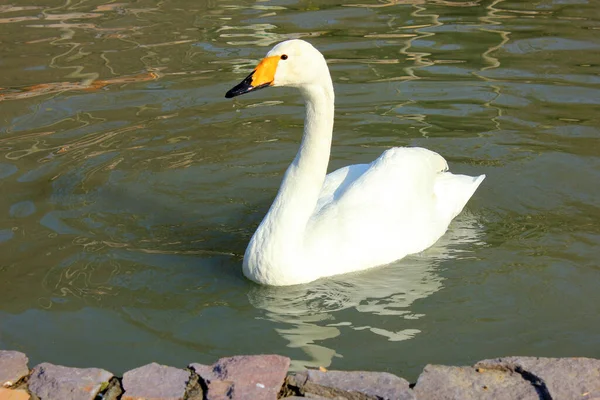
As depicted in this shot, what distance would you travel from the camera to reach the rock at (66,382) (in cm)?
479

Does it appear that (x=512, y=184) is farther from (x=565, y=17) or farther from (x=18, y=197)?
(x=565, y=17)

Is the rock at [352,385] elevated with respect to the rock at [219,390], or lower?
elevated

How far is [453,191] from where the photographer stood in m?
7.55

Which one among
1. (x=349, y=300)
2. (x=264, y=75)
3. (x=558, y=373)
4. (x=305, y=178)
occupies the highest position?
(x=264, y=75)

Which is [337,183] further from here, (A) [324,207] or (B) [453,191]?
(B) [453,191]

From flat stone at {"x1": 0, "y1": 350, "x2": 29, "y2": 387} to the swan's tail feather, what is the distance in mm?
3404

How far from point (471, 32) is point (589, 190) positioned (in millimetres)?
5052

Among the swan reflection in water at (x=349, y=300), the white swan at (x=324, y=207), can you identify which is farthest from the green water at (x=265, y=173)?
the white swan at (x=324, y=207)

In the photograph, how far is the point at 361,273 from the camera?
659 cm

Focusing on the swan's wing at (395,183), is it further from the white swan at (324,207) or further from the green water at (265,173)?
the green water at (265,173)

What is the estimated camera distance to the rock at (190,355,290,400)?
468 cm

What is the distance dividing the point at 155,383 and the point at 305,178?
6.63 ft

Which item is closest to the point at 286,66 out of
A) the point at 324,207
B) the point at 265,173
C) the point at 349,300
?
the point at 324,207

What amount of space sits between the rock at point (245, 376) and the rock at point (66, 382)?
1.55ft
